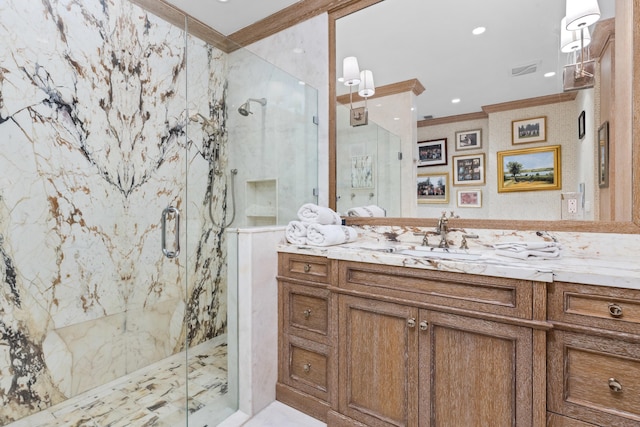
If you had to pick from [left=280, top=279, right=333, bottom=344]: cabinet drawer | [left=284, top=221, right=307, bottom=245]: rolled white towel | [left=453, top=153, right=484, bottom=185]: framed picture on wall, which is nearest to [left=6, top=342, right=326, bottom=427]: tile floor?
[left=280, top=279, right=333, bottom=344]: cabinet drawer

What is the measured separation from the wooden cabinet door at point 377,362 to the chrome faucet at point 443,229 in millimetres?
512

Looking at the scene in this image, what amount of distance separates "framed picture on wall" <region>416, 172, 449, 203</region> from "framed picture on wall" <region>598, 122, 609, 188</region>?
669mm

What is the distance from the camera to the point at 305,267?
5.72 feet

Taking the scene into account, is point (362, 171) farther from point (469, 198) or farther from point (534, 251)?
point (534, 251)

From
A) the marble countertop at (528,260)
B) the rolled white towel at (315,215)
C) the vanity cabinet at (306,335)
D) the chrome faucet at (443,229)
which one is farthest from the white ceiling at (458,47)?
the vanity cabinet at (306,335)

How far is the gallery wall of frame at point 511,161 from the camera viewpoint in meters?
1.48

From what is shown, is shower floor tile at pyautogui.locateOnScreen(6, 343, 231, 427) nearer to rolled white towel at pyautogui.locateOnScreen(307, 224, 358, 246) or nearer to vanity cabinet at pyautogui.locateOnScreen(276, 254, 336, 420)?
vanity cabinet at pyautogui.locateOnScreen(276, 254, 336, 420)

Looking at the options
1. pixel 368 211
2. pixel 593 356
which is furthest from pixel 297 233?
pixel 593 356

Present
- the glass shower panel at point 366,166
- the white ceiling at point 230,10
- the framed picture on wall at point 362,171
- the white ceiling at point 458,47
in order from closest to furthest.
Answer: the white ceiling at point 458,47 → the glass shower panel at point 366,166 → the framed picture on wall at point 362,171 → the white ceiling at point 230,10

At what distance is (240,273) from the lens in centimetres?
172

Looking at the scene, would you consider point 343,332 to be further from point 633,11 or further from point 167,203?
point 633,11

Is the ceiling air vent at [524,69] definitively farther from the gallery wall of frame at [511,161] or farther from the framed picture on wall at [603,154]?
the framed picture on wall at [603,154]

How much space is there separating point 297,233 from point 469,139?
3.63 feet

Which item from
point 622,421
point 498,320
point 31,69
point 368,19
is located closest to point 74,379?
point 31,69
